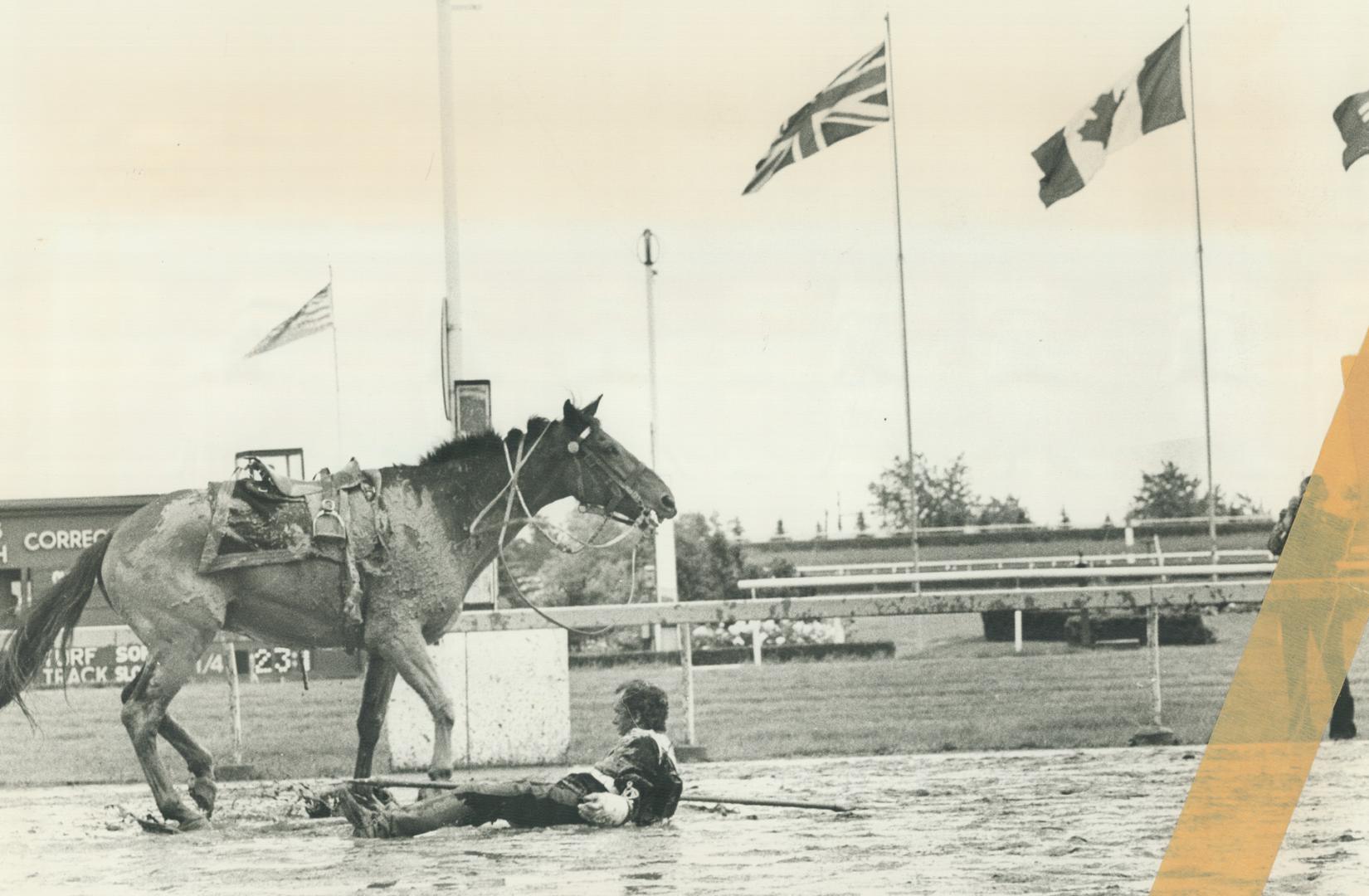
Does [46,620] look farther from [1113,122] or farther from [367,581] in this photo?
[1113,122]

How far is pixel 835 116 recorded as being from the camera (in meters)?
13.8

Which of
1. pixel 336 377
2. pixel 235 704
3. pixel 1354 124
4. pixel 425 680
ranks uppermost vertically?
pixel 1354 124

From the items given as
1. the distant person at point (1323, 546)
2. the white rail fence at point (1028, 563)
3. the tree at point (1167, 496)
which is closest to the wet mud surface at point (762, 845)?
the distant person at point (1323, 546)

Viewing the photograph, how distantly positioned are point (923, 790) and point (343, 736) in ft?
17.2

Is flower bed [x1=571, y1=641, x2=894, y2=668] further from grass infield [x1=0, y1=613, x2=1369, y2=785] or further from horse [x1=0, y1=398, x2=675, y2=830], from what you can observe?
horse [x1=0, y1=398, x2=675, y2=830]

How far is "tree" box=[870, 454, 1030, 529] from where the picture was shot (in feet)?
69.3

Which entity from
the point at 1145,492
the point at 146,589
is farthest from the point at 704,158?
the point at 1145,492

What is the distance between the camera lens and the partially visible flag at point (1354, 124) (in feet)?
45.6

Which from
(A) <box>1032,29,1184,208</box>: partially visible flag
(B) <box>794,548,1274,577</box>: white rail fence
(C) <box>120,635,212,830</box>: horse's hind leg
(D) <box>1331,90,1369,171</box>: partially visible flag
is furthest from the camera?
(B) <box>794,548,1274,577</box>: white rail fence

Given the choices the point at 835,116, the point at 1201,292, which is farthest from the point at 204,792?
the point at 1201,292

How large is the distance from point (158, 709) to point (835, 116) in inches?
338

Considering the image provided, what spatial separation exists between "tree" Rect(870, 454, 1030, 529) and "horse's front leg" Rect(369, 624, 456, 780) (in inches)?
492

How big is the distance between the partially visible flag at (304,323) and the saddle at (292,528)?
19.9 feet

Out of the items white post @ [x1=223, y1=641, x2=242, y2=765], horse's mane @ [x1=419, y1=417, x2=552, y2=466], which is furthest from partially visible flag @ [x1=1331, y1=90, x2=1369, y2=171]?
white post @ [x1=223, y1=641, x2=242, y2=765]
